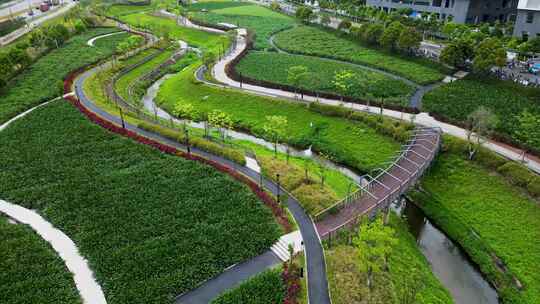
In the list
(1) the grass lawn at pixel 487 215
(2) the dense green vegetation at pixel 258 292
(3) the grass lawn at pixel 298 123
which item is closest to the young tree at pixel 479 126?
(1) the grass lawn at pixel 487 215

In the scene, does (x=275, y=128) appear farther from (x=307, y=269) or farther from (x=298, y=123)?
(x=307, y=269)

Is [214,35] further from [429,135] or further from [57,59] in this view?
[429,135]

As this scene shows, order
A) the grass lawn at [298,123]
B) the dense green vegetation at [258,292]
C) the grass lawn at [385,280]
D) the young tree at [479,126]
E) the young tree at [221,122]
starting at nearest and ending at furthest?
the dense green vegetation at [258,292] < the grass lawn at [385,280] < the young tree at [479,126] < the grass lawn at [298,123] < the young tree at [221,122]

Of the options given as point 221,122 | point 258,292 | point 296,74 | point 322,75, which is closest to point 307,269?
point 258,292

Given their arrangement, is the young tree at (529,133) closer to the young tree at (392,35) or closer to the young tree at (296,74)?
the young tree at (296,74)

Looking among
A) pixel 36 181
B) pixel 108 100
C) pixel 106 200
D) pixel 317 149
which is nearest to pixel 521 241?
pixel 317 149
